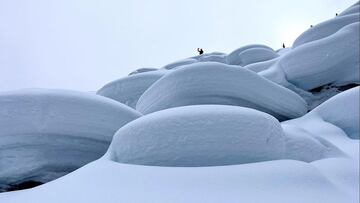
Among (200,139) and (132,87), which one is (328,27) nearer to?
(132,87)

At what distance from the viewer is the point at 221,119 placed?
3.65 ft

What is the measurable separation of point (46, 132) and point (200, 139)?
0.72 metres

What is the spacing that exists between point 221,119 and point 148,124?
23 centimetres

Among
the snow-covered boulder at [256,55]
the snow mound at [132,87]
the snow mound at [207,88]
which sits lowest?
the snow-covered boulder at [256,55]

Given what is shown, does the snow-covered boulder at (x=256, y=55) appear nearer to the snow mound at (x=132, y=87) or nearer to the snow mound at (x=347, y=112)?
the snow mound at (x=132, y=87)

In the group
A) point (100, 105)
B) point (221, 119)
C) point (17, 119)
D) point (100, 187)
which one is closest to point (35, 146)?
point (17, 119)

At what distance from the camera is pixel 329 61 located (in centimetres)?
260

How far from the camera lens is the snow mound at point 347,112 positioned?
71.9 inches

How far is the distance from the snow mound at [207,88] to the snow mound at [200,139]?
2.77ft

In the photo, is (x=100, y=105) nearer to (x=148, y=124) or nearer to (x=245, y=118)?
(x=148, y=124)

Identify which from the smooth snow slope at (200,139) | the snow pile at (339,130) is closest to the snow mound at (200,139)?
the smooth snow slope at (200,139)

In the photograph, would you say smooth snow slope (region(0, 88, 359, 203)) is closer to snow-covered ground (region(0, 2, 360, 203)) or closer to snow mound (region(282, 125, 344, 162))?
snow-covered ground (region(0, 2, 360, 203))

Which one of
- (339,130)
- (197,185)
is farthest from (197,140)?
(339,130)

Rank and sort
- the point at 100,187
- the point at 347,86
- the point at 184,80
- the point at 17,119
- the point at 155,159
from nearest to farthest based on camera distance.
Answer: the point at 100,187 < the point at 155,159 < the point at 17,119 < the point at 184,80 < the point at 347,86
